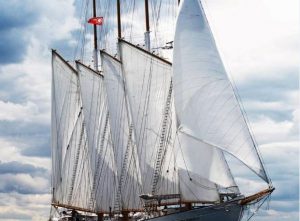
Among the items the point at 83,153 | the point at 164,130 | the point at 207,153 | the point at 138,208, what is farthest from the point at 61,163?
the point at 207,153

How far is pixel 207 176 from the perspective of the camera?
61781 millimetres

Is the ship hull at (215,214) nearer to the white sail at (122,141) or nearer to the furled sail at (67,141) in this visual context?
the white sail at (122,141)

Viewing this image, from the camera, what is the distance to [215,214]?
204ft

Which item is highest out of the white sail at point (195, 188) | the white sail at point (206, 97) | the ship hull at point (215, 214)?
the white sail at point (206, 97)

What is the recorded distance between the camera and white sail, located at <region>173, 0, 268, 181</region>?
57656 millimetres

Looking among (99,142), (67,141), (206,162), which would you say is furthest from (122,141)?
(206,162)

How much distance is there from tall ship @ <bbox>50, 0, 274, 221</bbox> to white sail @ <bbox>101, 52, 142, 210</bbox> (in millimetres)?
95

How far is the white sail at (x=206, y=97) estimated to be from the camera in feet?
189

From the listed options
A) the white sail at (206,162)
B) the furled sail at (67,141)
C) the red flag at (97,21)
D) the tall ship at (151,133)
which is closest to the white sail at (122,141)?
the tall ship at (151,133)

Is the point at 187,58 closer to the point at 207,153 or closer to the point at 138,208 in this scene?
the point at 207,153

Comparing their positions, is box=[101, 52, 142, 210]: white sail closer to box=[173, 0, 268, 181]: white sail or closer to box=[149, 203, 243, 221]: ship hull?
box=[149, 203, 243, 221]: ship hull

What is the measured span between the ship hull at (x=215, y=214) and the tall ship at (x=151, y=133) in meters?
0.08

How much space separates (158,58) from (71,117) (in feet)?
53.3

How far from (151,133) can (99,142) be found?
10459 millimetres
